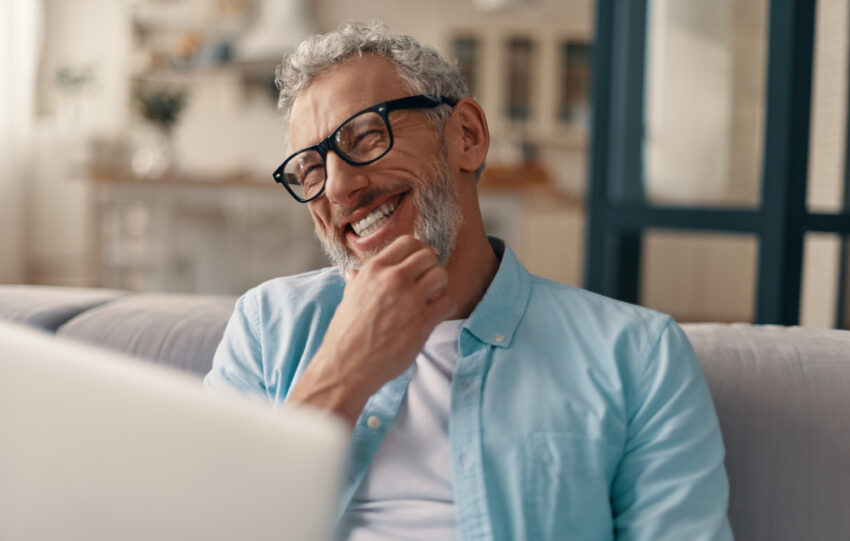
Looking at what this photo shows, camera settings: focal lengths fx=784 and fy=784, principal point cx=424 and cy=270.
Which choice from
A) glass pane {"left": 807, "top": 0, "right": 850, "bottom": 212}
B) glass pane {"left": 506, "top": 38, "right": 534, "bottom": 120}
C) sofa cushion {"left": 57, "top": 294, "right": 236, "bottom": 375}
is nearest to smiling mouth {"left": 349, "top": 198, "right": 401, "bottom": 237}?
sofa cushion {"left": 57, "top": 294, "right": 236, "bottom": 375}

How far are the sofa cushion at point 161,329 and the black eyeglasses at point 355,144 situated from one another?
343mm

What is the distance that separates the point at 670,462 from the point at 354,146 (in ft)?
1.97

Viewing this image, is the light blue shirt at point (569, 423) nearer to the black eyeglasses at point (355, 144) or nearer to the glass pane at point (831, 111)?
the black eyeglasses at point (355, 144)

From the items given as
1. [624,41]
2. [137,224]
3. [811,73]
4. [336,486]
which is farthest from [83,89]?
[336,486]

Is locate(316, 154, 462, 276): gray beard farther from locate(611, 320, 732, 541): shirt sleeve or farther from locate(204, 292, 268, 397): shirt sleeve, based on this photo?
locate(611, 320, 732, 541): shirt sleeve

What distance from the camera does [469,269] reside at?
1226mm

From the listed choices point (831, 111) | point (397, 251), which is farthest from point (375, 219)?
point (831, 111)

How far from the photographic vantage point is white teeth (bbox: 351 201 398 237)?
1.16 meters

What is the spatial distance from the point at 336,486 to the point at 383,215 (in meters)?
0.90

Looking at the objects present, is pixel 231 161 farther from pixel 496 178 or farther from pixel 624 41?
pixel 624 41

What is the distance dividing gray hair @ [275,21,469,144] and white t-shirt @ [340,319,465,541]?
17.6 inches

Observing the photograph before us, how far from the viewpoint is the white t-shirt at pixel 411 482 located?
3.22ft

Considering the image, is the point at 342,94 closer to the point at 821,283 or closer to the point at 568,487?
the point at 568,487

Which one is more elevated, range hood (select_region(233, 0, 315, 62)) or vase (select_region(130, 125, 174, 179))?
range hood (select_region(233, 0, 315, 62))
